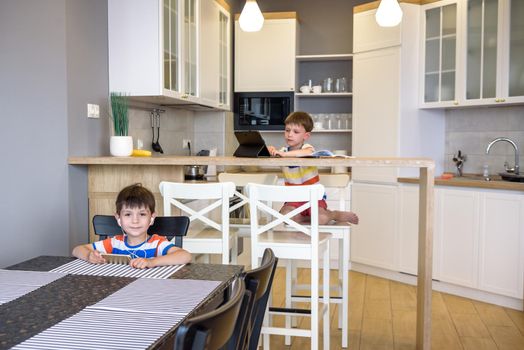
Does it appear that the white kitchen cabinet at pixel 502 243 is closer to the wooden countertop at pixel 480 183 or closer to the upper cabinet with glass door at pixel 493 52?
the wooden countertop at pixel 480 183

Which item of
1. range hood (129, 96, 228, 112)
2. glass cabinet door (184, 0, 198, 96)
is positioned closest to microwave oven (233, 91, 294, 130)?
range hood (129, 96, 228, 112)

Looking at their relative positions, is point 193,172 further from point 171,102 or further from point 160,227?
point 160,227

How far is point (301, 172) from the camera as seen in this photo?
325cm

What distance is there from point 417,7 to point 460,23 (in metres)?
0.42

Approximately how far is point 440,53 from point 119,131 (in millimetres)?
2738

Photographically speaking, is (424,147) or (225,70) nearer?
(424,147)

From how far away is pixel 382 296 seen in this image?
13.6ft

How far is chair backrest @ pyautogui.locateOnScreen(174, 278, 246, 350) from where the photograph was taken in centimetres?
88

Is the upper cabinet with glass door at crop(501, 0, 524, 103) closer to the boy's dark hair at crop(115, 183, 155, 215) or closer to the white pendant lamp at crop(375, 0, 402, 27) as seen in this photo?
the white pendant lamp at crop(375, 0, 402, 27)

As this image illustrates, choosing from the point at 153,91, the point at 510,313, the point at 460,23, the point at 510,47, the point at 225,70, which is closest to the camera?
the point at 153,91

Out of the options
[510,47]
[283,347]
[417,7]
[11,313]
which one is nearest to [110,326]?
[11,313]

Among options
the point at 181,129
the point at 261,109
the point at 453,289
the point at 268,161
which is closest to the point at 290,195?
the point at 268,161

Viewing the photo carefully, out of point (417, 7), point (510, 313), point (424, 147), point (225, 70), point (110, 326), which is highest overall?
point (417, 7)

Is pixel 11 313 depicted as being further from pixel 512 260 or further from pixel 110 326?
pixel 512 260
